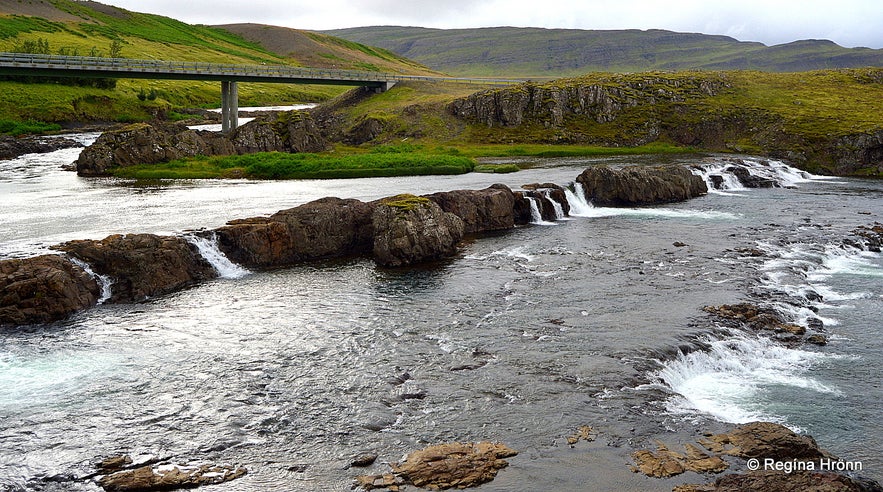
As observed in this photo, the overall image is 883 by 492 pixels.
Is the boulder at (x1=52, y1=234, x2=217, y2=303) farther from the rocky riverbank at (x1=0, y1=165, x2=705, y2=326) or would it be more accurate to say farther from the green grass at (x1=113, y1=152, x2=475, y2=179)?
the green grass at (x1=113, y1=152, x2=475, y2=179)

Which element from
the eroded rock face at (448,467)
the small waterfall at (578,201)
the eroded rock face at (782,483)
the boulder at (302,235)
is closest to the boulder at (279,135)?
the small waterfall at (578,201)

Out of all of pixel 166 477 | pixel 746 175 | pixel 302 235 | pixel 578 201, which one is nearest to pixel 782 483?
pixel 166 477

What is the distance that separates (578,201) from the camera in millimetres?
65562

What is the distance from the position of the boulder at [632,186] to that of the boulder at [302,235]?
1039 inches

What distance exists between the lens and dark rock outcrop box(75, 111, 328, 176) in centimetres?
7925

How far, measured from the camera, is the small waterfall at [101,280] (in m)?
36.7

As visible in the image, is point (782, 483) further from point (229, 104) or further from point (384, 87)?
point (384, 87)

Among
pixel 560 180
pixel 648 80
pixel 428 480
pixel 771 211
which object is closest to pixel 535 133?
pixel 648 80

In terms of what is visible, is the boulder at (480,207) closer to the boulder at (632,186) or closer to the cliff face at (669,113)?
the boulder at (632,186)

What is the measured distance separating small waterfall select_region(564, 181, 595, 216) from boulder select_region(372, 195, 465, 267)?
18335 millimetres

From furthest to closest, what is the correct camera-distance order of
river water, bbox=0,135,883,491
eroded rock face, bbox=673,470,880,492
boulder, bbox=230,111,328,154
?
boulder, bbox=230,111,328,154 < river water, bbox=0,135,883,491 < eroded rock face, bbox=673,470,880,492

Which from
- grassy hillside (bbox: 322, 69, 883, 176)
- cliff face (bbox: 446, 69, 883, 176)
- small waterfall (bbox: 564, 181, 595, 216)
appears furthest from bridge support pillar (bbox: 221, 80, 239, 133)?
small waterfall (bbox: 564, 181, 595, 216)

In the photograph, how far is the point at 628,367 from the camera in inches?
1089

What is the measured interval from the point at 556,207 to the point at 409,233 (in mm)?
19800
